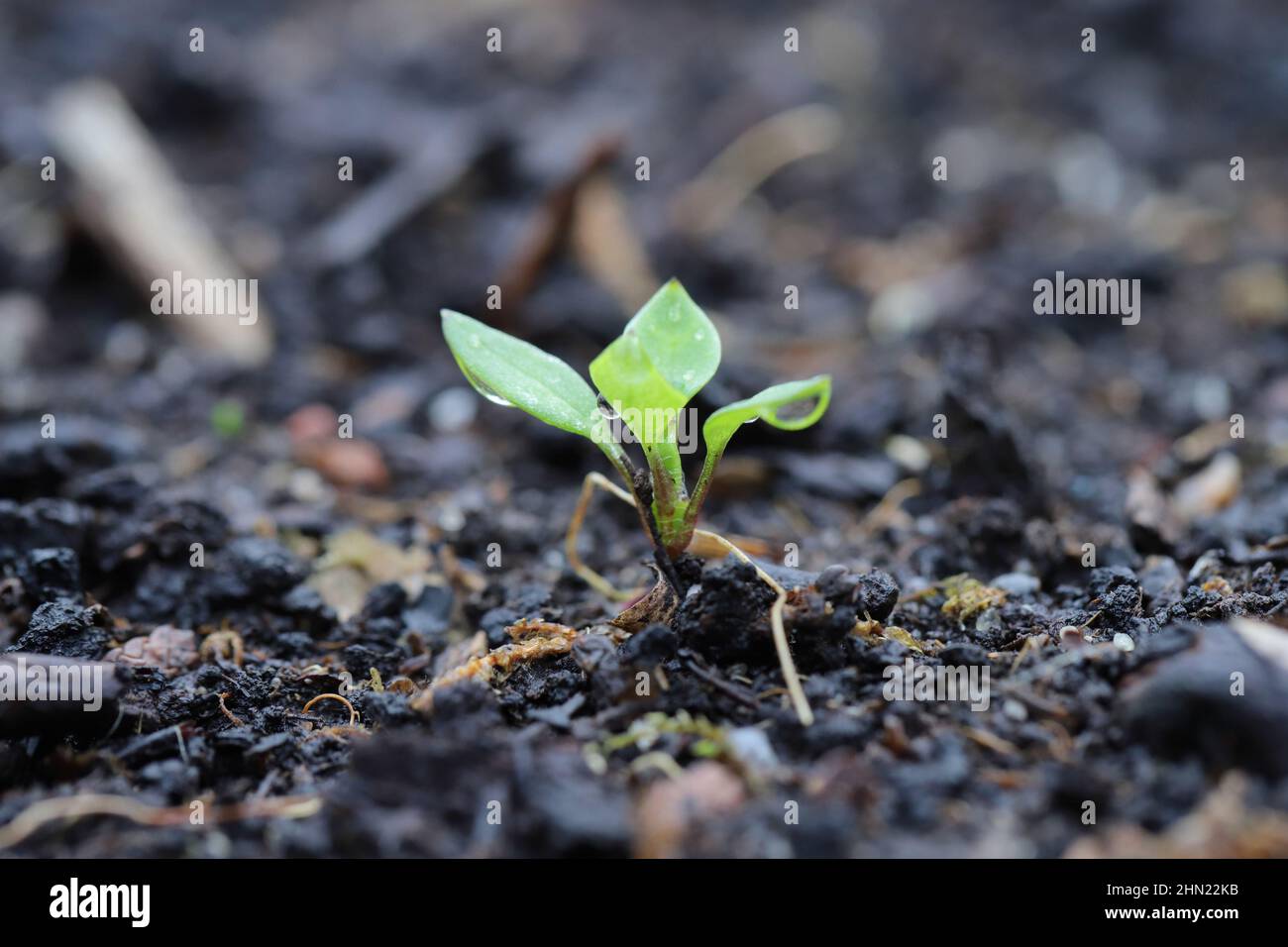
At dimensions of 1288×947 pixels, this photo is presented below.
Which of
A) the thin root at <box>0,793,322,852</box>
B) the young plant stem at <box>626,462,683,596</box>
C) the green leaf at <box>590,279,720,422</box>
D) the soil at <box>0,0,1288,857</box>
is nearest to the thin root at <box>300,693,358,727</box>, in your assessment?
the soil at <box>0,0,1288,857</box>

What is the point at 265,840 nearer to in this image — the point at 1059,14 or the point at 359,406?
the point at 359,406

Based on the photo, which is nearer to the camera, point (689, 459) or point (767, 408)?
point (767, 408)

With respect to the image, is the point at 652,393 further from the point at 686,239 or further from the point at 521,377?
the point at 686,239

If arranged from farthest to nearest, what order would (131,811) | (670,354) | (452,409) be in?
1. (452,409)
2. (670,354)
3. (131,811)

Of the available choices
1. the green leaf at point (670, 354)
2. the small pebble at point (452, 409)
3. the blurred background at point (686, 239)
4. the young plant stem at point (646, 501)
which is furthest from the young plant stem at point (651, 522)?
the small pebble at point (452, 409)

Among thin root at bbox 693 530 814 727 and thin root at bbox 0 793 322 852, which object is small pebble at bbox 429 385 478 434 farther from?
thin root at bbox 0 793 322 852

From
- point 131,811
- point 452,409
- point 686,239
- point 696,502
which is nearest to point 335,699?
point 131,811

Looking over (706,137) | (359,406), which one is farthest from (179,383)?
(706,137)

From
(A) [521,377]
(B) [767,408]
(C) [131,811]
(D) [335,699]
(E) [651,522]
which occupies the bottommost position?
(C) [131,811]
